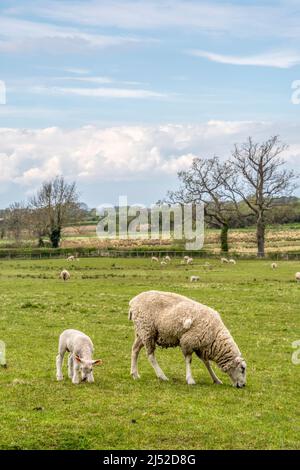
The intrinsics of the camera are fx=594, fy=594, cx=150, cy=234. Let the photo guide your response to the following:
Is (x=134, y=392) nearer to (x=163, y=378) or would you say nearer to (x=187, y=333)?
(x=163, y=378)

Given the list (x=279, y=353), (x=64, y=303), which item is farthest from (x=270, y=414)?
(x=64, y=303)

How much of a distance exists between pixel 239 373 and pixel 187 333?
154 centimetres

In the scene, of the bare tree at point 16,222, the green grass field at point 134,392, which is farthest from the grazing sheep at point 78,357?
the bare tree at point 16,222

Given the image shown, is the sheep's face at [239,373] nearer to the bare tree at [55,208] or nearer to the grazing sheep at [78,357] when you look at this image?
the grazing sheep at [78,357]

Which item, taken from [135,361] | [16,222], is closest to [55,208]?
[16,222]

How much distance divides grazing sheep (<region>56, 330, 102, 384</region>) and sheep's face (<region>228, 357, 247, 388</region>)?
3.23 m

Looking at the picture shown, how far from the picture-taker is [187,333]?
47.1 feet

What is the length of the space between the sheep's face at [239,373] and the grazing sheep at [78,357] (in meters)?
3.23

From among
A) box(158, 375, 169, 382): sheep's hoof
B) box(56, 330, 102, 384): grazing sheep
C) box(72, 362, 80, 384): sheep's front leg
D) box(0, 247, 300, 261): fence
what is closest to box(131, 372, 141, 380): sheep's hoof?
box(158, 375, 169, 382): sheep's hoof

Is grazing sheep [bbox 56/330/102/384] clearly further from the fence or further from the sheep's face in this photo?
the fence

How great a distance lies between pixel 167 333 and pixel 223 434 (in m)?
4.30

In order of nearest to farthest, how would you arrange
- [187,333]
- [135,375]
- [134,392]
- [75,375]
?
1. [134,392]
2. [75,375]
3. [187,333]
4. [135,375]

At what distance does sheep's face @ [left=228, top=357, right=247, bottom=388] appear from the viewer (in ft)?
46.2

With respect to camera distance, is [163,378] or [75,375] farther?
[163,378]
